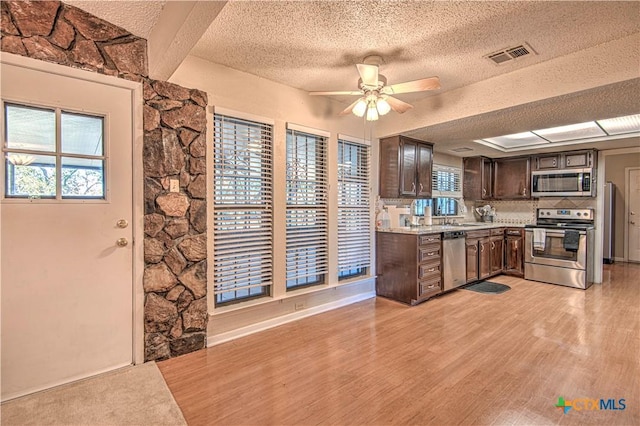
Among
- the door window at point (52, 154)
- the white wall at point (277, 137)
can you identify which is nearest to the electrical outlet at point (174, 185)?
the white wall at point (277, 137)

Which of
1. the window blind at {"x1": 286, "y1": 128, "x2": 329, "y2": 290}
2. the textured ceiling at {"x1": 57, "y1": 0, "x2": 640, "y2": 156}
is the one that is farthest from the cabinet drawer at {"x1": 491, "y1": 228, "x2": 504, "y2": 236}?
the window blind at {"x1": 286, "y1": 128, "x2": 329, "y2": 290}

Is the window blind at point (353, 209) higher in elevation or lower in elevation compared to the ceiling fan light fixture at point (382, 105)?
lower

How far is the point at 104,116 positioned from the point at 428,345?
3.21 m

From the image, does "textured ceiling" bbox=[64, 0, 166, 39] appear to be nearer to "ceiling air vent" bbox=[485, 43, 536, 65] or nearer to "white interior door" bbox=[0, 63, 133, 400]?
"white interior door" bbox=[0, 63, 133, 400]

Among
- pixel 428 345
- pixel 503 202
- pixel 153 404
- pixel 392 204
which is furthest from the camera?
pixel 503 202

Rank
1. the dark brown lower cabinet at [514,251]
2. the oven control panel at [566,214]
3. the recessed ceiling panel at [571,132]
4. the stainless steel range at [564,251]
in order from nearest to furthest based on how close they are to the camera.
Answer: the recessed ceiling panel at [571,132]
the stainless steel range at [564,251]
the oven control panel at [566,214]
the dark brown lower cabinet at [514,251]

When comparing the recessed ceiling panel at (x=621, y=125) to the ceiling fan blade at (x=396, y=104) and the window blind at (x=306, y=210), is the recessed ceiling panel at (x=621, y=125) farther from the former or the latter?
the window blind at (x=306, y=210)

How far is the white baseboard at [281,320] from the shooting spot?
285 cm

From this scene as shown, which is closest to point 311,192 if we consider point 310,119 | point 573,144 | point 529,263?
point 310,119

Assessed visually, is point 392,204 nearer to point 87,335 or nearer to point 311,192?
point 311,192

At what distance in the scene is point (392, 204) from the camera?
4.69 m

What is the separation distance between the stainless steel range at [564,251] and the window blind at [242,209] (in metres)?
4.45

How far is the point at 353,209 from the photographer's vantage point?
405cm

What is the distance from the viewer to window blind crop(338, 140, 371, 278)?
3916 mm
